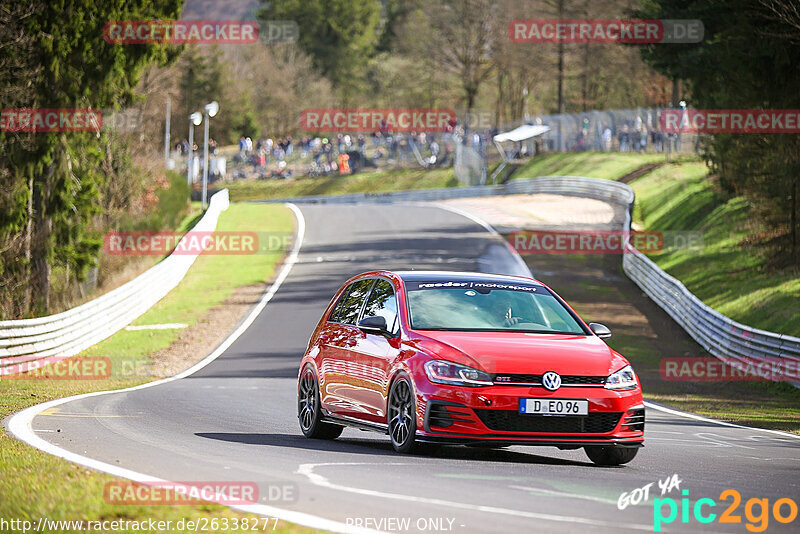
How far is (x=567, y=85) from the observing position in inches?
4146

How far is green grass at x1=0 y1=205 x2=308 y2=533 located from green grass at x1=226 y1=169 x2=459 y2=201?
42971 mm

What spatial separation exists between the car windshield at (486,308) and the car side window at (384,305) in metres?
0.17

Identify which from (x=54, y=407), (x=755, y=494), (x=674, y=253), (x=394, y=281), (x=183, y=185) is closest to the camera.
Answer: (x=755, y=494)

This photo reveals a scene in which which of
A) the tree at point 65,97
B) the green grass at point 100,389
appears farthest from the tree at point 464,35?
the tree at point 65,97

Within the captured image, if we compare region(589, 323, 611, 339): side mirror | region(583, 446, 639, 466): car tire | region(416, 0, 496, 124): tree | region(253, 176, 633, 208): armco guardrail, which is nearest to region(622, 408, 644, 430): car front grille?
region(583, 446, 639, 466): car tire

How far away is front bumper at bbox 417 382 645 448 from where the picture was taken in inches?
377

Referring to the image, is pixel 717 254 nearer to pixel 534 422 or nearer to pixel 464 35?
pixel 534 422

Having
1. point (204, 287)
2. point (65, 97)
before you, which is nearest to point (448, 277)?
point (65, 97)

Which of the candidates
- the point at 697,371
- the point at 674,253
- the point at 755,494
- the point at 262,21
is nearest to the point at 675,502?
the point at 755,494

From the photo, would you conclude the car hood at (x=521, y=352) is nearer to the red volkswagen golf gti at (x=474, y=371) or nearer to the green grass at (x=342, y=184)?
the red volkswagen golf gti at (x=474, y=371)

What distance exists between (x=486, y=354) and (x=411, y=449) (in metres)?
0.97

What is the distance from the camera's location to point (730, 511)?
7531mm

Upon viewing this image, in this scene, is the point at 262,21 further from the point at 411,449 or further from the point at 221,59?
the point at 411,449

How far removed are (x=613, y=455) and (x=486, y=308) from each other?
170 cm
